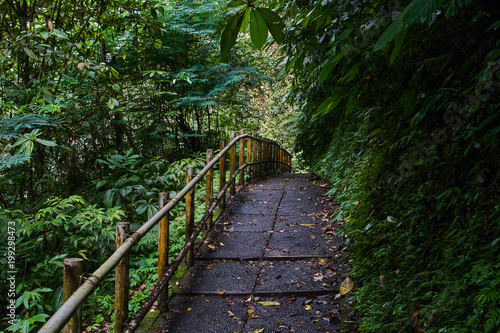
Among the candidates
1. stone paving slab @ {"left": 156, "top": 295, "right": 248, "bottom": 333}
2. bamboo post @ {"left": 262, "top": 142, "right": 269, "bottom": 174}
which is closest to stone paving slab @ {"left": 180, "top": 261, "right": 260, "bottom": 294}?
stone paving slab @ {"left": 156, "top": 295, "right": 248, "bottom": 333}

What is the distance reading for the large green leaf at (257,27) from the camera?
1.05 metres

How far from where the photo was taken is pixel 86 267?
Answer: 405cm

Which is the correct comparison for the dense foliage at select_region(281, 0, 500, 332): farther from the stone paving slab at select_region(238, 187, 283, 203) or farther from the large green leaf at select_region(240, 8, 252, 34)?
the stone paving slab at select_region(238, 187, 283, 203)

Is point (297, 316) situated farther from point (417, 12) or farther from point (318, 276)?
point (417, 12)

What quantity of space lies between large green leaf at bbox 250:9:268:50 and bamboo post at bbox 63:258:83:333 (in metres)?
1.33

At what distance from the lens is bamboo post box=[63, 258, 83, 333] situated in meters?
1.59

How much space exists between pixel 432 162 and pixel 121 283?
7.04ft

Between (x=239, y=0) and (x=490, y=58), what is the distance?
1.36 metres

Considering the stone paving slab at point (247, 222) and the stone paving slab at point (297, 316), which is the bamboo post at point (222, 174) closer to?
the stone paving slab at point (247, 222)

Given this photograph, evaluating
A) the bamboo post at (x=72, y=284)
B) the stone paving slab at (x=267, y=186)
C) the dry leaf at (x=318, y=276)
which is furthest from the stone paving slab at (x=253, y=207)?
the bamboo post at (x=72, y=284)

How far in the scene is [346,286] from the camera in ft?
9.75

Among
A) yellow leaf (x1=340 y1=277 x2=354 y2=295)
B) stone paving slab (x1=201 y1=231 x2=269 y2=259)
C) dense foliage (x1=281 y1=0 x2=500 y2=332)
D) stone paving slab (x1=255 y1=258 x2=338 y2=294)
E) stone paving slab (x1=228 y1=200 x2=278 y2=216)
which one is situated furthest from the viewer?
stone paving slab (x1=228 y1=200 x2=278 y2=216)

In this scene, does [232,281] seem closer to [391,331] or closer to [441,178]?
[391,331]

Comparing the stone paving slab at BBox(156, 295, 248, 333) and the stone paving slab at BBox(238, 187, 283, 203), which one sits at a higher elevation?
the stone paving slab at BBox(238, 187, 283, 203)
